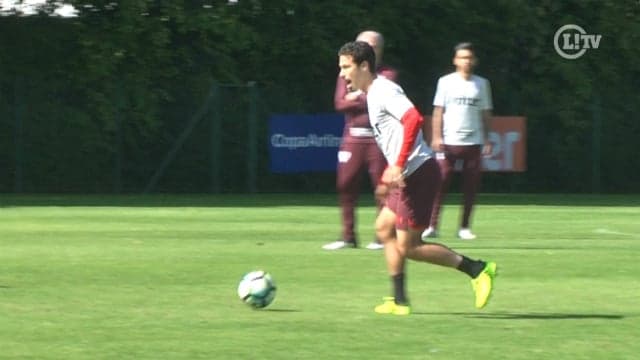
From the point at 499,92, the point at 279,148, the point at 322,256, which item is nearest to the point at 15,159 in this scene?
the point at 279,148

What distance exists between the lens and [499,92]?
33375 millimetres

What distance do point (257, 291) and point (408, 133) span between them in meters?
1.61

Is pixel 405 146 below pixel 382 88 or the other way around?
below

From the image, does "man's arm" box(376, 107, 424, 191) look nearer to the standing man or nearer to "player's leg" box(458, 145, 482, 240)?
the standing man

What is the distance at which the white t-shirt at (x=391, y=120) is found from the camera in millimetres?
10656

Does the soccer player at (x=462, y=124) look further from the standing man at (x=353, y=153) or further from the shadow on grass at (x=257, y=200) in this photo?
the shadow on grass at (x=257, y=200)

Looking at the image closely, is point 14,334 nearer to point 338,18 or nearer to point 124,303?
point 124,303

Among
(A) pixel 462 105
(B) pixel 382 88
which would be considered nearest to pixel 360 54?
(B) pixel 382 88

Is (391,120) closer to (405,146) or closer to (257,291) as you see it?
(405,146)

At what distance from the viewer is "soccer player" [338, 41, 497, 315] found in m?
10.6

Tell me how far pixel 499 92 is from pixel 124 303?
22477mm

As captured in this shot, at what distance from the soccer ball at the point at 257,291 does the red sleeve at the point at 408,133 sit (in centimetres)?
138

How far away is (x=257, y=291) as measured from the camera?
1117 centimetres

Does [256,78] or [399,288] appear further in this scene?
[256,78]
